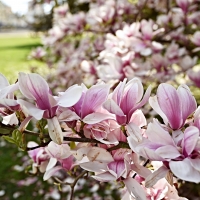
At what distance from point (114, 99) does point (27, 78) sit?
0.56 feet

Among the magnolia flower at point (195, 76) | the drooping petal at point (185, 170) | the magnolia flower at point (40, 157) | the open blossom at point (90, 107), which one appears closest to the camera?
the drooping petal at point (185, 170)

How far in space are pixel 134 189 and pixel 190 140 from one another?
0.18 metres

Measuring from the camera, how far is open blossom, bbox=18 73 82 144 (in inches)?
26.6

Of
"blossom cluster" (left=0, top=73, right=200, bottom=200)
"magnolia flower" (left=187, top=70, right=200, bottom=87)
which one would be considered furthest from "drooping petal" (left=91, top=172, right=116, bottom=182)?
"magnolia flower" (left=187, top=70, right=200, bottom=87)

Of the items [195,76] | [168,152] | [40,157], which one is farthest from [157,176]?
[195,76]

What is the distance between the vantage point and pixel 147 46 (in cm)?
172

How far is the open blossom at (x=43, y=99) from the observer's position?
2.21 ft

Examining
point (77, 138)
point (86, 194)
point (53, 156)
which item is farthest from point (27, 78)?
point (86, 194)

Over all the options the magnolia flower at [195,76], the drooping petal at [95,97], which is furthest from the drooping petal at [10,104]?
the magnolia flower at [195,76]

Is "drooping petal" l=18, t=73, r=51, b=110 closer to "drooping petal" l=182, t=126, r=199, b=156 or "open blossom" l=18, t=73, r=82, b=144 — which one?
"open blossom" l=18, t=73, r=82, b=144

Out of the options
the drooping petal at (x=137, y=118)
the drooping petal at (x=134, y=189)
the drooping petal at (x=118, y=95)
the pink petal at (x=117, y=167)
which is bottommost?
the drooping petal at (x=134, y=189)

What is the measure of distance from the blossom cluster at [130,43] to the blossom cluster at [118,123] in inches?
27.6

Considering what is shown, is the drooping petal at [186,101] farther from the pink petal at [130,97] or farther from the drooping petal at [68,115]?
the drooping petal at [68,115]

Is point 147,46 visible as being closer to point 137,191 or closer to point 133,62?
point 133,62
